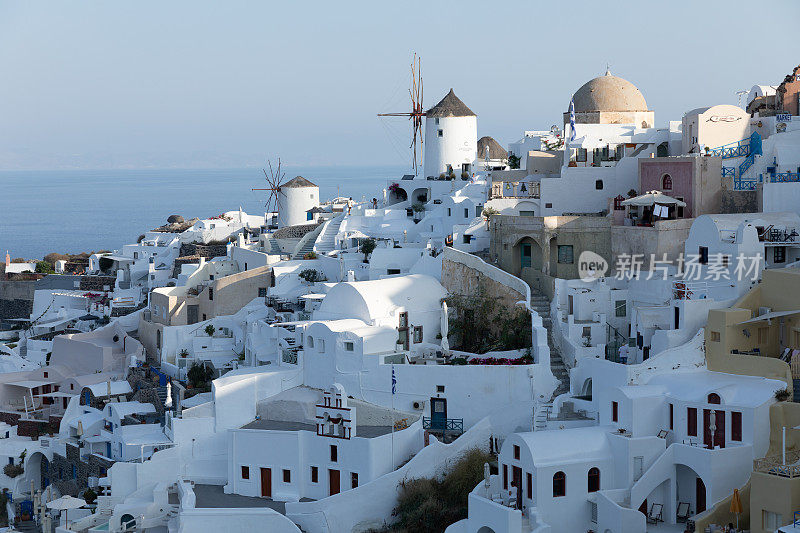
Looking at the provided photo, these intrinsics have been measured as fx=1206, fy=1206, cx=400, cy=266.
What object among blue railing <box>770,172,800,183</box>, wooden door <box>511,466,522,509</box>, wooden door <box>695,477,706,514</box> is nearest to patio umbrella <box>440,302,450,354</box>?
wooden door <box>511,466,522,509</box>

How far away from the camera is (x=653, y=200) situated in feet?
108

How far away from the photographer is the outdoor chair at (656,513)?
984 inches

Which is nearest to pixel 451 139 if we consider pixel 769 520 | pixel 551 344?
pixel 551 344

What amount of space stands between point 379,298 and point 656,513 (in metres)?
10.7

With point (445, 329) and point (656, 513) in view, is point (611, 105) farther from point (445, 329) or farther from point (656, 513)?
point (656, 513)

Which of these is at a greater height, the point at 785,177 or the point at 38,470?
the point at 785,177

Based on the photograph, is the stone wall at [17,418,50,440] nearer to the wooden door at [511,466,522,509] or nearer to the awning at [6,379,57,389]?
the awning at [6,379,57,389]

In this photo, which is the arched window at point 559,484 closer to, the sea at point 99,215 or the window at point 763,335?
the window at point 763,335

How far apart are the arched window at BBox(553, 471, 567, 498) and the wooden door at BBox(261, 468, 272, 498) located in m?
8.03

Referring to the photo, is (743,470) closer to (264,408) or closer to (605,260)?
(605,260)

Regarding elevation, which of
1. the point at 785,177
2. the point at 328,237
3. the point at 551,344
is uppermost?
the point at 785,177

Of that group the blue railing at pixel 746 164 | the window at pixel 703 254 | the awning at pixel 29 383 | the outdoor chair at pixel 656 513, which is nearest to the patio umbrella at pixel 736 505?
the outdoor chair at pixel 656 513

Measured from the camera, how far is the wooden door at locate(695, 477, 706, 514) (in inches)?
973

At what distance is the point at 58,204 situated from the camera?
608ft
